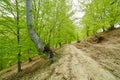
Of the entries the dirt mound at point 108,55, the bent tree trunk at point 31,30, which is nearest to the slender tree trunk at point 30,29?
the bent tree trunk at point 31,30

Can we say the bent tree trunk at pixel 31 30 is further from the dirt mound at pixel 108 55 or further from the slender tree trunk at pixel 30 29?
the dirt mound at pixel 108 55

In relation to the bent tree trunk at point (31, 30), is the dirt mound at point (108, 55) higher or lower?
lower

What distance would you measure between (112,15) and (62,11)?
6.44 m

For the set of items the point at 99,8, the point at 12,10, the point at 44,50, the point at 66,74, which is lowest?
the point at 66,74

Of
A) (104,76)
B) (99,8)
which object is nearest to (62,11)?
(99,8)

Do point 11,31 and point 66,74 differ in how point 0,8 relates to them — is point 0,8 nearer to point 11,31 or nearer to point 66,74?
point 11,31

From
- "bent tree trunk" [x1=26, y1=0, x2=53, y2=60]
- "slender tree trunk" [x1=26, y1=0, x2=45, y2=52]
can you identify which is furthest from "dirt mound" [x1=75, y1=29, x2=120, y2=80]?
"slender tree trunk" [x1=26, y1=0, x2=45, y2=52]

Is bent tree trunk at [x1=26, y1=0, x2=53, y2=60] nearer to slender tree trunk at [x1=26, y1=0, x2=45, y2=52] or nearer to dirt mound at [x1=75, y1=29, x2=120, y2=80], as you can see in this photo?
slender tree trunk at [x1=26, y1=0, x2=45, y2=52]

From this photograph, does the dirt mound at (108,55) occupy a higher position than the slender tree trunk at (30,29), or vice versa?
the slender tree trunk at (30,29)

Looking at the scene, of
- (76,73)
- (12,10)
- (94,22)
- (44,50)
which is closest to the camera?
(76,73)

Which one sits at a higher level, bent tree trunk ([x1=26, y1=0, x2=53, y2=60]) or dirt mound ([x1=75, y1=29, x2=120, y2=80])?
bent tree trunk ([x1=26, y1=0, x2=53, y2=60])

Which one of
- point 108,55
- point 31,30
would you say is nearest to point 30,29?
point 31,30

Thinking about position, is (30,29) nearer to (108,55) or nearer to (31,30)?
(31,30)

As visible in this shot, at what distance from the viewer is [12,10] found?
9320 millimetres
